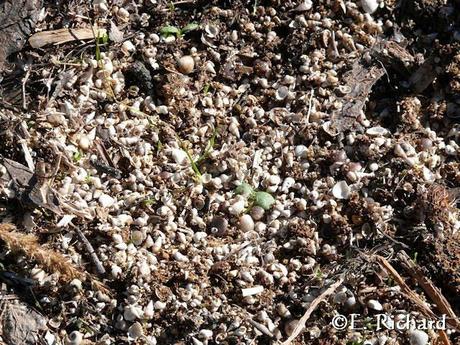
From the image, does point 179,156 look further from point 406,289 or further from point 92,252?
point 406,289

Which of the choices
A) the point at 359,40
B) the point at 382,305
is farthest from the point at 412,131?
the point at 382,305

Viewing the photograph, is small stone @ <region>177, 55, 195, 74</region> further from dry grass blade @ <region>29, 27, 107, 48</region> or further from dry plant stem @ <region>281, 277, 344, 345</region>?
dry plant stem @ <region>281, 277, 344, 345</region>

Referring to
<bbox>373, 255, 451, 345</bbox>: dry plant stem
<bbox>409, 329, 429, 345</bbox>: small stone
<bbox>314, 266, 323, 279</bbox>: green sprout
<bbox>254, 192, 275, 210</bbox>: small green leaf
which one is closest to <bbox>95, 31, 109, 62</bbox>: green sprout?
<bbox>254, 192, 275, 210</bbox>: small green leaf

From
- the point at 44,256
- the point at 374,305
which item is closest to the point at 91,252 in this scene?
the point at 44,256

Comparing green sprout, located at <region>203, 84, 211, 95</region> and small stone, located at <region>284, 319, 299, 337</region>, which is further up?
green sprout, located at <region>203, 84, 211, 95</region>

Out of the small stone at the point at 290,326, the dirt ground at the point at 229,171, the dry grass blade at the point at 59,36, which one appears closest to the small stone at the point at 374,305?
the dirt ground at the point at 229,171

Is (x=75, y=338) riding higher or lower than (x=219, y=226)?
lower

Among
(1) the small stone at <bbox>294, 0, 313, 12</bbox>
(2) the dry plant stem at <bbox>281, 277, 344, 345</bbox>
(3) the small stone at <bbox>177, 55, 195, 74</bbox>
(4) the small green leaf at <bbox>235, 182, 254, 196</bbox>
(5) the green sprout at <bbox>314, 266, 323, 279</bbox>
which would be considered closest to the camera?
(2) the dry plant stem at <bbox>281, 277, 344, 345</bbox>

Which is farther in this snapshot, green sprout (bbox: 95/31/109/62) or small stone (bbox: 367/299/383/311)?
green sprout (bbox: 95/31/109/62)
